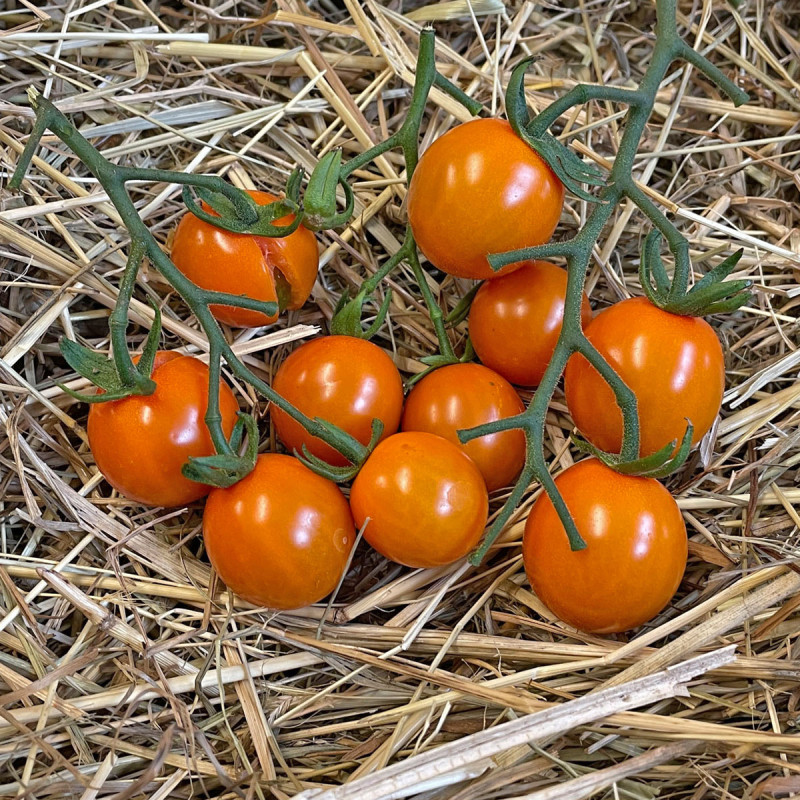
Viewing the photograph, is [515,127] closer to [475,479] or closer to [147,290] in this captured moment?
[475,479]

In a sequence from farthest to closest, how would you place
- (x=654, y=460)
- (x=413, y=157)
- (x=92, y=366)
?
(x=413, y=157), (x=92, y=366), (x=654, y=460)

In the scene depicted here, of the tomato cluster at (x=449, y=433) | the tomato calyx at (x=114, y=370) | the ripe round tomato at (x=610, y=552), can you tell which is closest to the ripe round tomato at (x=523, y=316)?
the tomato cluster at (x=449, y=433)

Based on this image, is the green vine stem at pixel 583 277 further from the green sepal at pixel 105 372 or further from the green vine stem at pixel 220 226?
the green sepal at pixel 105 372

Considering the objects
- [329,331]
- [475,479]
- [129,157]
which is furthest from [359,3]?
[475,479]

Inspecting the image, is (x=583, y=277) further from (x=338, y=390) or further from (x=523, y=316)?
(x=338, y=390)

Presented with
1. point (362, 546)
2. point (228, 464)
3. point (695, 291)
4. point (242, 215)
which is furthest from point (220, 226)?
point (695, 291)

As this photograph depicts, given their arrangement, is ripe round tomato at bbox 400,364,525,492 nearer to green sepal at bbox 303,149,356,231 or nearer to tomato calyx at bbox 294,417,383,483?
tomato calyx at bbox 294,417,383,483

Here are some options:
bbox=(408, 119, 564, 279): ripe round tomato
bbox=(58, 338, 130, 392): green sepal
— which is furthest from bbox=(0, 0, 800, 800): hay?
bbox=(408, 119, 564, 279): ripe round tomato
